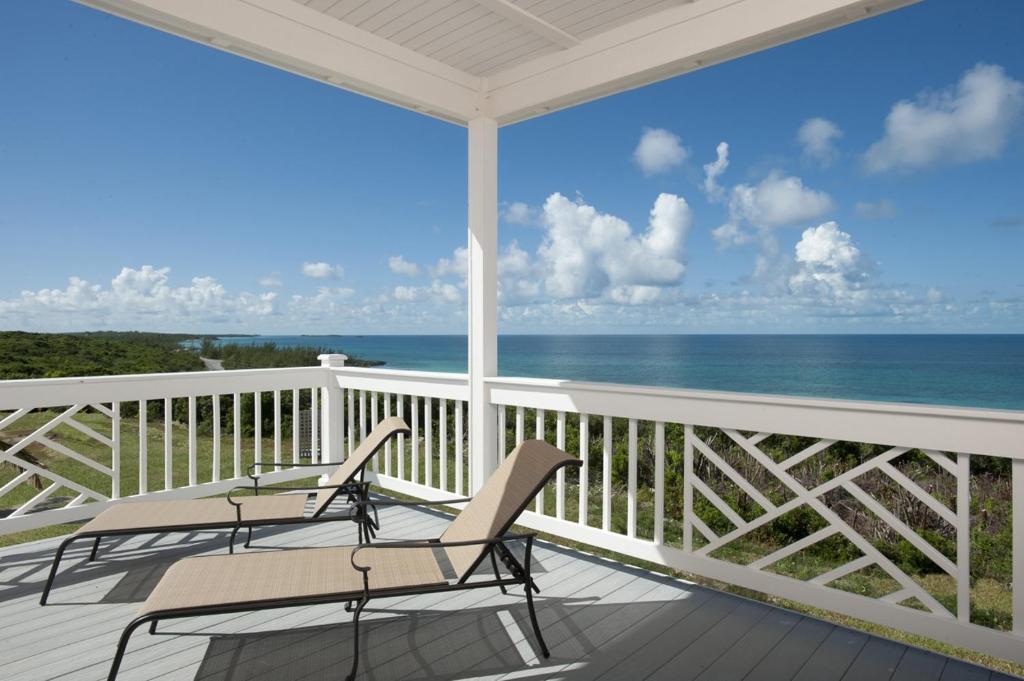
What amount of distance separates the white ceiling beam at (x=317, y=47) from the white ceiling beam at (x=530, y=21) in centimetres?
75

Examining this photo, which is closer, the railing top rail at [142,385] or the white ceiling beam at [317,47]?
the white ceiling beam at [317,47]

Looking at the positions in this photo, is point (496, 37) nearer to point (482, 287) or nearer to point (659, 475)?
point (482, 287)

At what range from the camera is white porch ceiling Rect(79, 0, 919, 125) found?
3.01 metres

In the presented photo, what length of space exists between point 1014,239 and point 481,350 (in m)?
31.2

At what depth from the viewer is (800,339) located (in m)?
31.9

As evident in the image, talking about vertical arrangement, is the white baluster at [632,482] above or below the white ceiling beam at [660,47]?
below

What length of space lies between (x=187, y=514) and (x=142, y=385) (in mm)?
1416

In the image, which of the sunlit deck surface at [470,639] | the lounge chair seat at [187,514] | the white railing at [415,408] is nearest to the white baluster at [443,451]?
the white railing at [415,408]

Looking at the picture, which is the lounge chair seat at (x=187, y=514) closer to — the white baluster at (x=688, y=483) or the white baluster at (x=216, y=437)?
the white baluster at (x=216, y=437)

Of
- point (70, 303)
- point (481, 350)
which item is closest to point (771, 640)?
point (481, 350)

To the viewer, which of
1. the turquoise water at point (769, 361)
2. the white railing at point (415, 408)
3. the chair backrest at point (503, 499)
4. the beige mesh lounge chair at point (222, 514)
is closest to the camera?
the chair backrest at point (503, 499)

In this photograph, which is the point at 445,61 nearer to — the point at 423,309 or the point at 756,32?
the point at 756,32

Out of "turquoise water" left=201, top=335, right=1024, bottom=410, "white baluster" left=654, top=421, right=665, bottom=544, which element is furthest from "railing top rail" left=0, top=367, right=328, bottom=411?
"turquoise water" left=201, top=335, right=1024, bottom=410

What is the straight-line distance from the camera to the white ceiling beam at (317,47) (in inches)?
118
